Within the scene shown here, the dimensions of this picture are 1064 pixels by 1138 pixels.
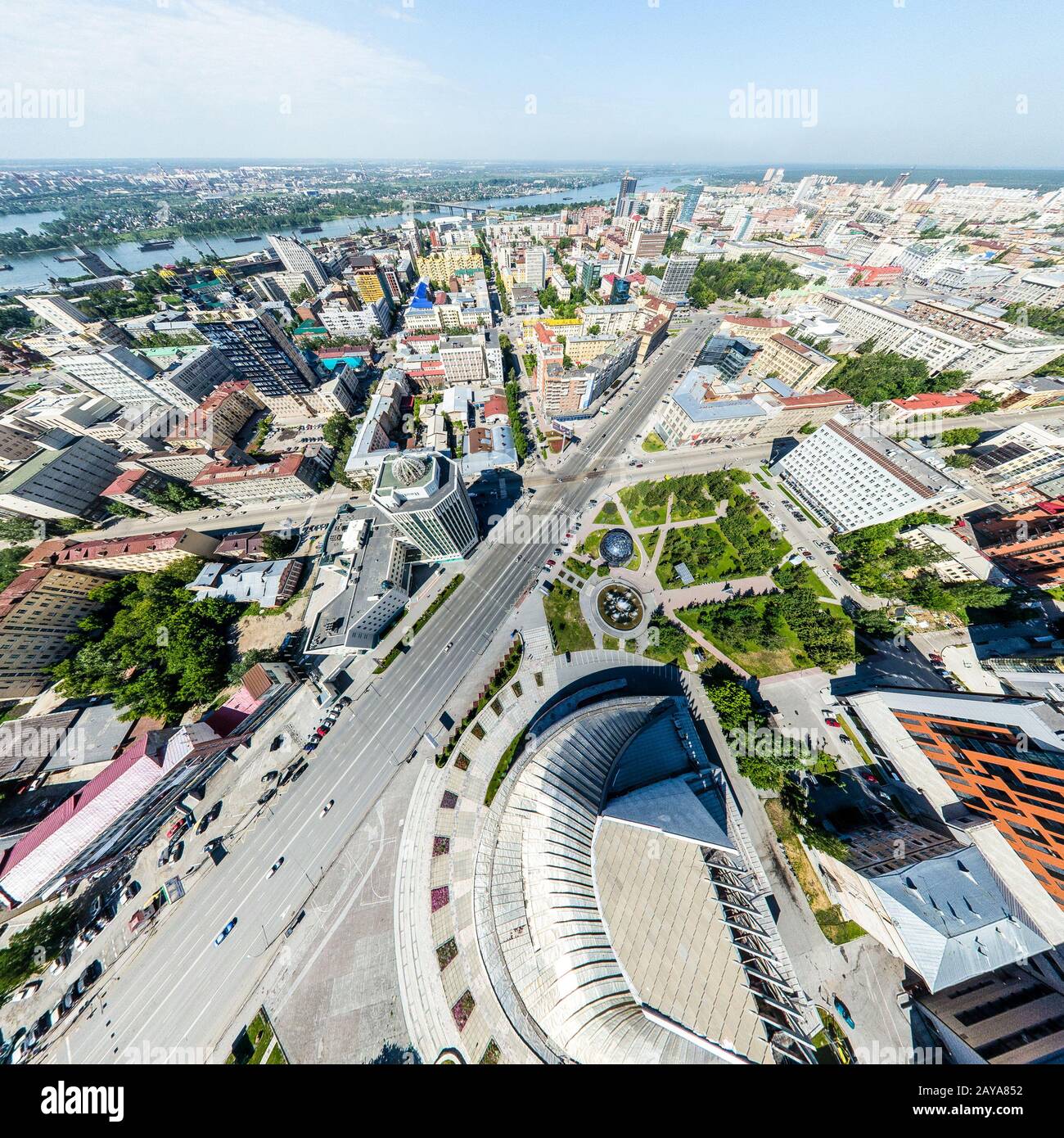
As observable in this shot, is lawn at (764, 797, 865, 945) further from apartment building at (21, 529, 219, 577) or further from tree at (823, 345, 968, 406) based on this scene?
tree at (823, 345, 968, 406)

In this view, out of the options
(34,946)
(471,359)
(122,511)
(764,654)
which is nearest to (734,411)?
(764,654)

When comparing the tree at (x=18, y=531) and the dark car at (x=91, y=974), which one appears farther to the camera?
the tree at (x=18, y=531)

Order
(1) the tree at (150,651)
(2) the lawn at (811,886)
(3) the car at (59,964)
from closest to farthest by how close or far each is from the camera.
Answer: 1. (3) the car at (59,964)
2. (2) the lawn at (811,886)
3. (1) the tree at (150,651)

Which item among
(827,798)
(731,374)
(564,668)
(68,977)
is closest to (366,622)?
(564,668)

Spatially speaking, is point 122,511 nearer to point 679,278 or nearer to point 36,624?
point 36,624

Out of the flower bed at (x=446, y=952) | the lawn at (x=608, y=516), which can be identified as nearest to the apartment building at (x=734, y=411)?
the lawn at (x=608, y=516)

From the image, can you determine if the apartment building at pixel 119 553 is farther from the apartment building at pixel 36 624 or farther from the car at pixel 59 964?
the car at pixel 59 964

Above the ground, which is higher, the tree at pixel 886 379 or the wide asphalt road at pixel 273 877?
the tree at pixel 886 379
